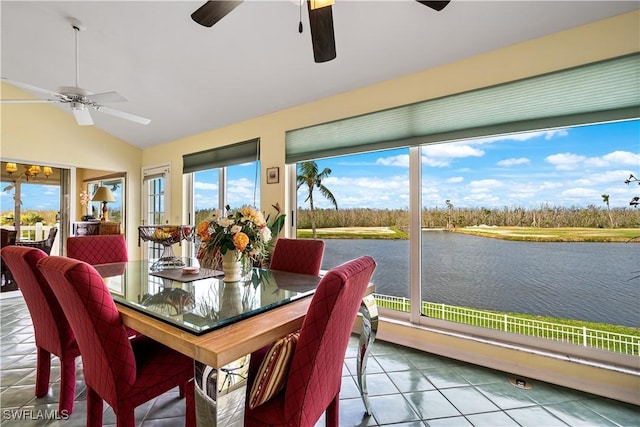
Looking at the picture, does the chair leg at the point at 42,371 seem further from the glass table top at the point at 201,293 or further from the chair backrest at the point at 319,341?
the chair backrest at the point at 319,341

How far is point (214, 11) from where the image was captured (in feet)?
5.02

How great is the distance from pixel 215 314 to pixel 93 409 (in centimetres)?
77

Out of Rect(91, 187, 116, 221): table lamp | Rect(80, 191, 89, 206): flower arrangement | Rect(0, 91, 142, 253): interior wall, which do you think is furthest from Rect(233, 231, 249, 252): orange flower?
Rect(80, 191, 89, 206): flower arrangement

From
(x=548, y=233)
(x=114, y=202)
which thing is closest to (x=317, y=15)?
(x=548, y=233)

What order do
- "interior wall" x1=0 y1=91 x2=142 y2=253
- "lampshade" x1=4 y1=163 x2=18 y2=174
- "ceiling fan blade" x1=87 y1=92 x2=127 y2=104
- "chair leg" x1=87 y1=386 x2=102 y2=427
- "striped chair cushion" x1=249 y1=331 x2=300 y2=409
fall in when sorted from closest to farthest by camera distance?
"striped chair cushion" x1=249 y1=331 x2=300 y2=409, "chair leg" x1=87 y1=386 x2=102 y2=427, "ceiling fan blade" x1=87 y1=92 x2=127 y2=104, "interior wall" x1=0 y1=91 x2=142 y2=253, "lampshade" x1=4 y1=163 x2=18 y2=174

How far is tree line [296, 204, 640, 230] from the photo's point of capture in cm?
201

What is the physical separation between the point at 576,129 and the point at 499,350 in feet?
5.59

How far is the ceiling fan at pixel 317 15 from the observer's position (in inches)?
55.8

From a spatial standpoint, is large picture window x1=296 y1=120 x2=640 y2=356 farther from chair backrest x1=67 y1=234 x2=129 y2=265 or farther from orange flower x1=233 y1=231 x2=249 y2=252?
chair backrest x1=67 y1=234 x2=129 y2=265

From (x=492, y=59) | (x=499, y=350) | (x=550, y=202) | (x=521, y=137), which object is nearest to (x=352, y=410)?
(x=499, y=350)

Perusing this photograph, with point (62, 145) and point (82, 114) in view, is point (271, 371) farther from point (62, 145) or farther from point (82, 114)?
point (62, 145)

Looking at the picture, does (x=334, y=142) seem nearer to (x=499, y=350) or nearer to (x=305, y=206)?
(x=305, y=206)

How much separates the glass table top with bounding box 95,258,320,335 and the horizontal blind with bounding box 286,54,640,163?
1592 mm

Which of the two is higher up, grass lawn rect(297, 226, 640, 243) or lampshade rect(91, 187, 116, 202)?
lampshade rect(91, 187, 116, 202)
